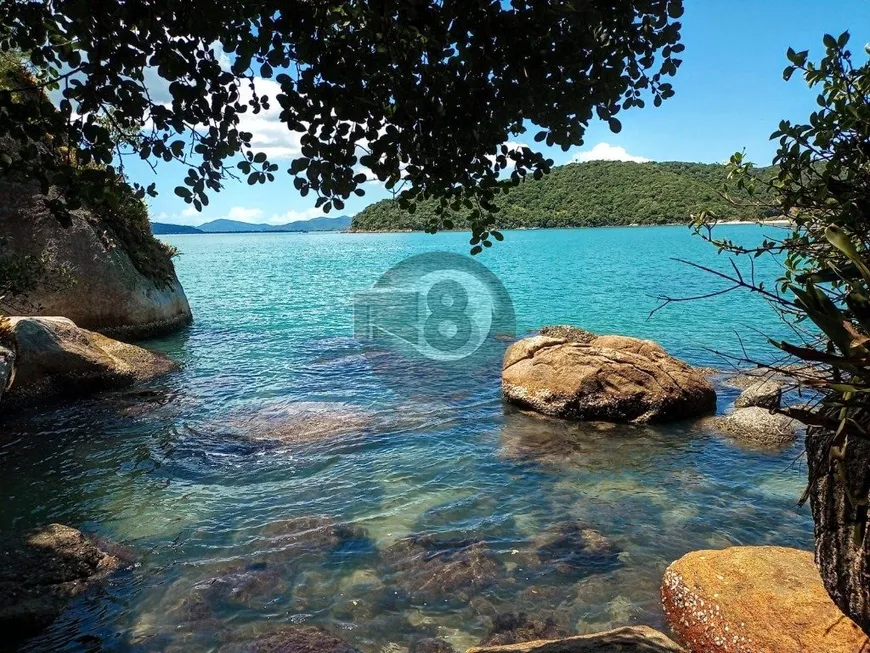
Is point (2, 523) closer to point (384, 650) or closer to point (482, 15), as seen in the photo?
point (384, 650)

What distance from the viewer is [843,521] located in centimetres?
353

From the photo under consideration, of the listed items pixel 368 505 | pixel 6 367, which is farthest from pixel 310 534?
pixel 6 367

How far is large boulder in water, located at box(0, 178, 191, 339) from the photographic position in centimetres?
1739

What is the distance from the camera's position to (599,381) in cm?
1306

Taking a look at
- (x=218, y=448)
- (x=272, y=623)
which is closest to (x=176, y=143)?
(x=272, y=623)

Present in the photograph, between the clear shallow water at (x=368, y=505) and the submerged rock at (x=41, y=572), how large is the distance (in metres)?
0.23

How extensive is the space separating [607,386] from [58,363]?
42.0ft

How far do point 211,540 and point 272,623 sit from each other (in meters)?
2.15

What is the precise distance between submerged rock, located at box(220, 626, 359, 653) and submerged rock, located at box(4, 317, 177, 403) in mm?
10241

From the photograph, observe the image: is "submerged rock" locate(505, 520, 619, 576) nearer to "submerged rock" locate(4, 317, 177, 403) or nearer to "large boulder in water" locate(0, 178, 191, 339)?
"submerged rock" locate(4, 317, 177, 403)

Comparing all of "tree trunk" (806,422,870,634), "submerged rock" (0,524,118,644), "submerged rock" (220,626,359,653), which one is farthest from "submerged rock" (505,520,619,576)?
"submerged rock" (0,524,118,644)

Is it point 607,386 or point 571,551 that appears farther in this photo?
point 607,386

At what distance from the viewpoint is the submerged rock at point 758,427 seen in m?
11.6

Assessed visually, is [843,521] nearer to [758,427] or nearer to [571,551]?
[571,551]
